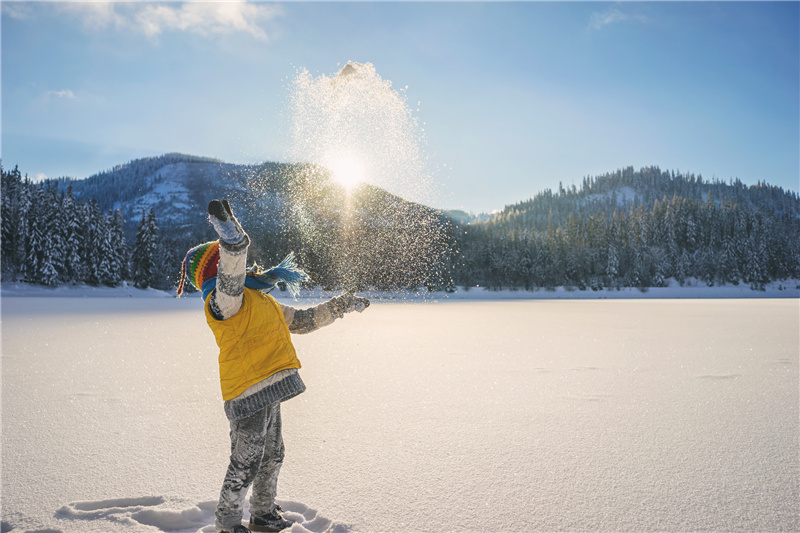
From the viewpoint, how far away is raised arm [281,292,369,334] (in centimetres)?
265

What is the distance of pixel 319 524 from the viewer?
2.39 metres

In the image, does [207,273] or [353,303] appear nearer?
[207,273]

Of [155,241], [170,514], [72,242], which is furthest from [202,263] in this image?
[155,241]

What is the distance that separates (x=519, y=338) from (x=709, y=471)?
7127mm

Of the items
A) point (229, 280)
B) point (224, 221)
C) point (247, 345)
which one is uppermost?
point (224, 221)

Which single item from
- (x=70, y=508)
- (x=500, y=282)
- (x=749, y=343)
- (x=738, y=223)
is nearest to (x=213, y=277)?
(x=70, y=508)

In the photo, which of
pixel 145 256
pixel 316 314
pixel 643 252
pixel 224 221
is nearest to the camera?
pixel 224 221

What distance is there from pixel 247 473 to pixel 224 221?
4.27 feet

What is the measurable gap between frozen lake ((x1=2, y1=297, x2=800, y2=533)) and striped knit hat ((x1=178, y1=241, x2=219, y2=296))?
1316mm

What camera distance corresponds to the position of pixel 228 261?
1.99 meters

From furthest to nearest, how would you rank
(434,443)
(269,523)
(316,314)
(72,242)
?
(72,242) < (434,443) < (316,314) < (269,523)

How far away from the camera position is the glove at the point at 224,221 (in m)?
1.83

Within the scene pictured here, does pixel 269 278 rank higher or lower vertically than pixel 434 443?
higher

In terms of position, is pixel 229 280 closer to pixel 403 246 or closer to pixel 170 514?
pixel 170 514
